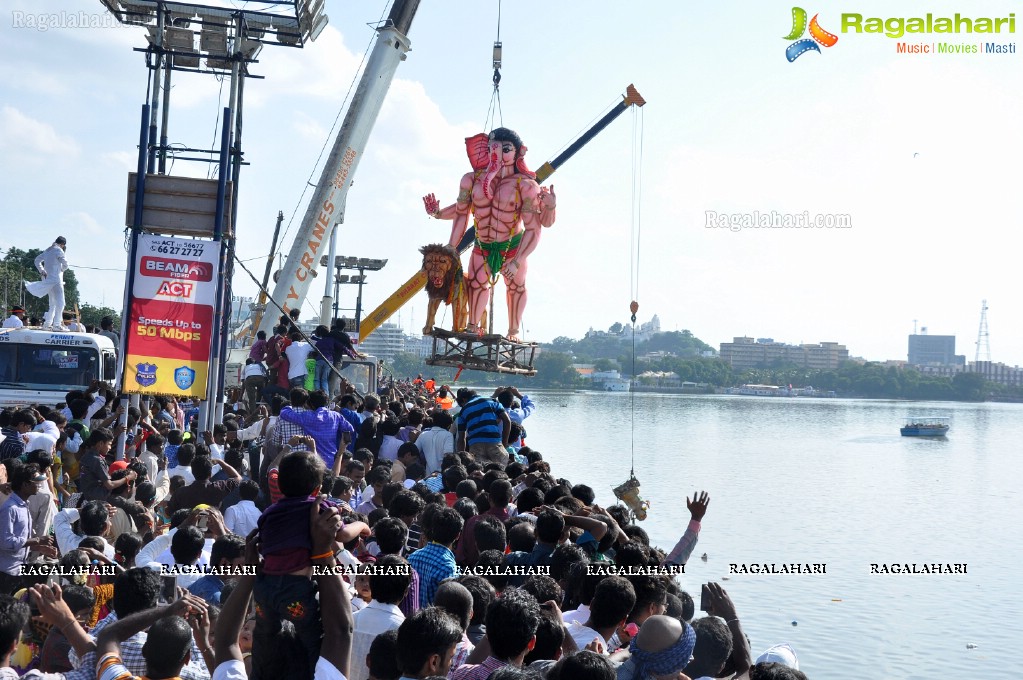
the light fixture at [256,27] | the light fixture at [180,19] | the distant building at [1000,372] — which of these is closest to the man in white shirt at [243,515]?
the light fixture at [256,27]

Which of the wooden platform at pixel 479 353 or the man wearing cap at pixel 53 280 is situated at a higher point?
the man wearing cap at pixel 53 280

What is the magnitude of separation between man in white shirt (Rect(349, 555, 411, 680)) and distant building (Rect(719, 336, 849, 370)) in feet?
544

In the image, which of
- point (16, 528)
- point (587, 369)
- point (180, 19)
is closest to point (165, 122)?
point (180, 19)

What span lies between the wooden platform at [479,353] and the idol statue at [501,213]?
0.56ft

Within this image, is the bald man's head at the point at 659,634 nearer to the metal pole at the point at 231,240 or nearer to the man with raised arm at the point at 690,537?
the man with raised arm at the point at 690,537

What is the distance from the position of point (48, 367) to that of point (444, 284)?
6.32 meters

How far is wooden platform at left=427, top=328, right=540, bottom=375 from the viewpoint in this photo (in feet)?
53.3

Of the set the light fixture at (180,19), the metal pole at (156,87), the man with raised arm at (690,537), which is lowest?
the man with raised arm at (690,537)

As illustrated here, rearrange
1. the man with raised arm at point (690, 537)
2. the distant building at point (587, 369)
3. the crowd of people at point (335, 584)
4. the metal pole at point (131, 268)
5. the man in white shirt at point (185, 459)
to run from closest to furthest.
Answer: the crowd of people at point (335, 584) → the man with raised arm at point (690, 537) → the man in white shirt at point (185, 459) → the metal pole at point (131, 268) → the distant building at point (587, 369)

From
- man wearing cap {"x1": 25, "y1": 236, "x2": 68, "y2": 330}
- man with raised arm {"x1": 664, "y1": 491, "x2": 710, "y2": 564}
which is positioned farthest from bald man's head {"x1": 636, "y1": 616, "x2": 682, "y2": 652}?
man wearing cap {"x1": 25, "y1": 236, "x2": 68, "y2": 330}

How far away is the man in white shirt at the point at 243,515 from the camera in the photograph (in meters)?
8.12

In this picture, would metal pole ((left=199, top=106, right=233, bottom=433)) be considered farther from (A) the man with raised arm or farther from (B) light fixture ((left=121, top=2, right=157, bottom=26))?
(A) the man with raised arm

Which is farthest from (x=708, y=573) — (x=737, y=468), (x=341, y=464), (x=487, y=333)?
(x=737, y=468)

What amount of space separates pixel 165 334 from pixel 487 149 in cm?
632
